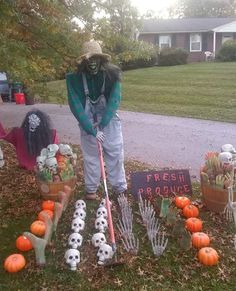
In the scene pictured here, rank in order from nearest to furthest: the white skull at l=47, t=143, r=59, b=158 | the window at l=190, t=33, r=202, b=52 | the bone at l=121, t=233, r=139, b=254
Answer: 1. the bone at l=121, t=233, r=139, b=254
2. the white skull at l=47, t=143, r=59, b=158
3. the window at l=190, t=33, r=202, b=52

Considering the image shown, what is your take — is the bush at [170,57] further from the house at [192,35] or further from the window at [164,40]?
the window at [164,40]

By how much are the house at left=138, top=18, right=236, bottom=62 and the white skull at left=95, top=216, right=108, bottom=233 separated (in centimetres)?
3027

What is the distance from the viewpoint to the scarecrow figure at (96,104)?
15.1ft

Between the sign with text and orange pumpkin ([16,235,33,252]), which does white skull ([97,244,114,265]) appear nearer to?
orange pumpkin ([16,235,33,252])

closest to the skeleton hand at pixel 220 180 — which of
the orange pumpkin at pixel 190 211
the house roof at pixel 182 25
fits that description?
the orange pumpkin at pixel 190 211

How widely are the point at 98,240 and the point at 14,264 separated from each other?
80cm

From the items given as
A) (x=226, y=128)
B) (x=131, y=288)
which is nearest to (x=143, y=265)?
(x=131, y=288)

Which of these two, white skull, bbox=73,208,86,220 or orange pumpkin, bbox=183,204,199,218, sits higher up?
white skull, bbox=73,208,86,220

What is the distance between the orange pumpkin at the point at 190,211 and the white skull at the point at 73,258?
1425mm

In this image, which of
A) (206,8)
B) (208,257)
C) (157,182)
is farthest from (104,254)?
(206,8)

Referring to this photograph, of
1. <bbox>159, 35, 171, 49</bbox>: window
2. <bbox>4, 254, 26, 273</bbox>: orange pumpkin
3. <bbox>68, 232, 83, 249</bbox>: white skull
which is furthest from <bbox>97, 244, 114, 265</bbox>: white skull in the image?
<bbox>159, 35, 171, 49</bbox>: window

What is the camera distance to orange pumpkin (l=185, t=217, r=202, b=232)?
4275mm

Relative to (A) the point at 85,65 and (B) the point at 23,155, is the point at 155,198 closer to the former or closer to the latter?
(A) the point at 85,65

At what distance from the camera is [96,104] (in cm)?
480
